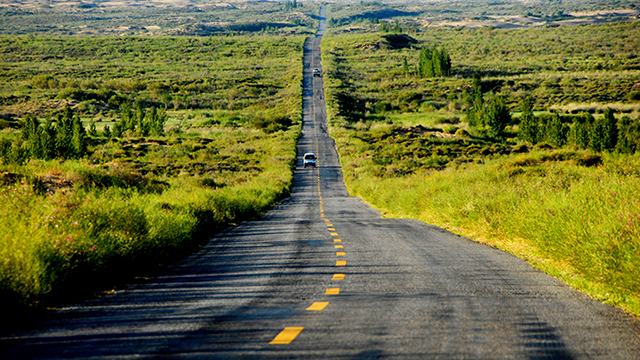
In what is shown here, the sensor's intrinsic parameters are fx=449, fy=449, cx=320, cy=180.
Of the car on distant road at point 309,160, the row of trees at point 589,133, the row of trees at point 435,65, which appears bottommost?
the car on distant road at point 309,160

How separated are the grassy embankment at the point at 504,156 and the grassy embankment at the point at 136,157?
695 cm

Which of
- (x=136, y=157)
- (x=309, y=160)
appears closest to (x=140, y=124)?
(x=136, y=157)

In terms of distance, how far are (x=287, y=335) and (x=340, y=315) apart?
82 cm

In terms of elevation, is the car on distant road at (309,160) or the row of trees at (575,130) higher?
the row of trees at (575,130)

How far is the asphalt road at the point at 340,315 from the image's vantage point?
405 centimetres

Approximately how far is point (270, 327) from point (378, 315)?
122 centimetres

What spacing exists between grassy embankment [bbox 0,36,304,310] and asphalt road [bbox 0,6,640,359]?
69cm

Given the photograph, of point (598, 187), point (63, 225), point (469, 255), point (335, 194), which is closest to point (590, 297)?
point (469, 255)

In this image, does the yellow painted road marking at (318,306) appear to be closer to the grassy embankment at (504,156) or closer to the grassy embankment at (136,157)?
the grassy embankment at (136,157)

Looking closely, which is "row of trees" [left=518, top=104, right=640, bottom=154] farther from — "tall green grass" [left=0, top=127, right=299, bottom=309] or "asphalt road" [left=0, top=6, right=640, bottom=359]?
"tall green grass" [left=0, top=127, right=299, bottom=309]

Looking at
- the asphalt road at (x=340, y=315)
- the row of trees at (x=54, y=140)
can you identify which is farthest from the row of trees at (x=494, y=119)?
the asphalt road at (x=340, y=315)

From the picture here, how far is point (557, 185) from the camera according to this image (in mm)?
12750

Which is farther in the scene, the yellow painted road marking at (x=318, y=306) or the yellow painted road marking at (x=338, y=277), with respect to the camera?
the yellow painted road marking at (x=338, y=277)

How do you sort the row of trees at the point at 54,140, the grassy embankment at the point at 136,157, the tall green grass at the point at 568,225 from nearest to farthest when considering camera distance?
the tall green grass at the point at 568,225 → the grassy embankment at the point at 136,157 → the row of trees at the point at 54,140
